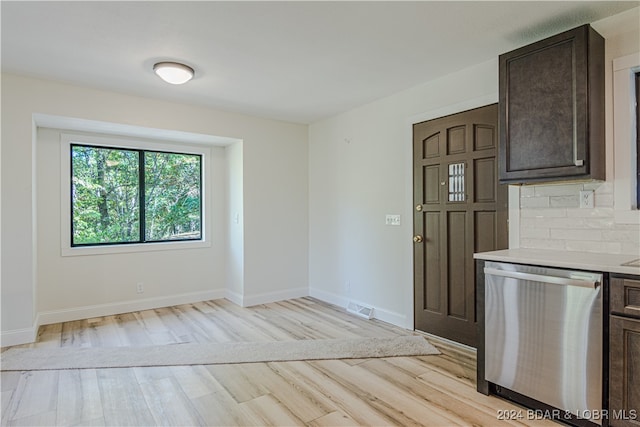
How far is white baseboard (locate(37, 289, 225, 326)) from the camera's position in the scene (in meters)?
4.08

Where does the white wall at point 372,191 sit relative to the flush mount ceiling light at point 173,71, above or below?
below

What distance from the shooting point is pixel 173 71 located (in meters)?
3.07

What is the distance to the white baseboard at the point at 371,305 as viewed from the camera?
3.90m

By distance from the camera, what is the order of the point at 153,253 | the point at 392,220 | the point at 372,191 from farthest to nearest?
the point at 153,253
the point at 372,191
the point at 392,220

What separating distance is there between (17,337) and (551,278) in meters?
4.38

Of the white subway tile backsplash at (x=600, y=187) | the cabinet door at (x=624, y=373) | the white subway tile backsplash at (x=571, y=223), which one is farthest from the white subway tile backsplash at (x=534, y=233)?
the cabinet door at (x=624, y=373)

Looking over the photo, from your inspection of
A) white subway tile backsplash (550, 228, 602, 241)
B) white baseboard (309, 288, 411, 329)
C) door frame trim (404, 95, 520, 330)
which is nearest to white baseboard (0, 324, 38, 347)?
white baseboard (309, 288, 411, 329)

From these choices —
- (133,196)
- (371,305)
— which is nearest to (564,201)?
(371,305)

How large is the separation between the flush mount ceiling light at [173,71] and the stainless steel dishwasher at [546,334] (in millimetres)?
2803

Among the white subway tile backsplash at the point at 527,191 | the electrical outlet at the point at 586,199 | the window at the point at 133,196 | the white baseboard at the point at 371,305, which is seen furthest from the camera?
the window at the point at 133,196

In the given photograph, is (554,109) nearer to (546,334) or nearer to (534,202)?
(534,202)

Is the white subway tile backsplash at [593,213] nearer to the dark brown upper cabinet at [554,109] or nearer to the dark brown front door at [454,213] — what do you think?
the dark brown upper cabinet at [554,109]

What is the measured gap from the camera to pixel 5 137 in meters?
3.35

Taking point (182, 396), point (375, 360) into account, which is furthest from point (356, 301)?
point (182, 396)
